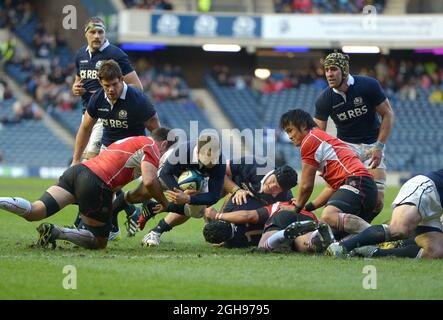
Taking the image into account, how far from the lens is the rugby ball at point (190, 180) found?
435 inches

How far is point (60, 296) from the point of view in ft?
24.1

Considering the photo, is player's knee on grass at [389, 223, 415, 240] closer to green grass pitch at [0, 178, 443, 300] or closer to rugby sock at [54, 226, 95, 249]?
green grass pitch at [0, 178, 443, 300]

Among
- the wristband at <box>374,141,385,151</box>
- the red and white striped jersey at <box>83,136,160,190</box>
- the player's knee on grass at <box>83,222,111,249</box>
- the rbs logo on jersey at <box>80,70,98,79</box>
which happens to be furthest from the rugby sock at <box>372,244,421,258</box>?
the rbs logo on jersey at <box>80,70,98,79</box>

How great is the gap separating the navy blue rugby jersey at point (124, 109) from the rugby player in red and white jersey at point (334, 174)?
1.68m

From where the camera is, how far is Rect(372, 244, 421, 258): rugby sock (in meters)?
10.1

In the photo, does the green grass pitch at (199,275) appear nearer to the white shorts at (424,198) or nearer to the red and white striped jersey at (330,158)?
the white shorts at (424,198)

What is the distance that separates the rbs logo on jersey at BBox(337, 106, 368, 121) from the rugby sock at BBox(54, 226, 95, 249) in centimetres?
367

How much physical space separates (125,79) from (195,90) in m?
28.9

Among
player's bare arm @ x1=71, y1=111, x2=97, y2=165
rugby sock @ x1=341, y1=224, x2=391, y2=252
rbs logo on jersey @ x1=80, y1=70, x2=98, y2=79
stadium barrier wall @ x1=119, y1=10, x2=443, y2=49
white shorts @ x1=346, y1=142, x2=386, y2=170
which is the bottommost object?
rugby sock @ x1=341, y1=224, x2=391, y2=252

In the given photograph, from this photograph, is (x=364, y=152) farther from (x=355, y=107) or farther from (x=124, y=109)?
(x=124, y=109)

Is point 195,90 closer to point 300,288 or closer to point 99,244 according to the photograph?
point 99,244

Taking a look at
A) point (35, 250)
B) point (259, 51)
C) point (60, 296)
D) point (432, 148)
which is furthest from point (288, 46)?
point (60, 296)

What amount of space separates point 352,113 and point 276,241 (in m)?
2.51

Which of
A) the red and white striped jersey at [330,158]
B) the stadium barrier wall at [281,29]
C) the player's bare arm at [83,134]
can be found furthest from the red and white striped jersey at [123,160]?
the stadium barrier wall at [281,29]
